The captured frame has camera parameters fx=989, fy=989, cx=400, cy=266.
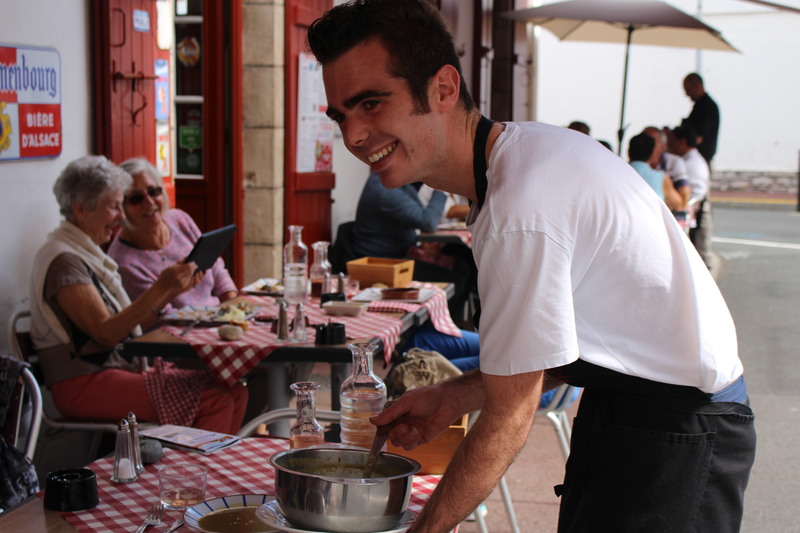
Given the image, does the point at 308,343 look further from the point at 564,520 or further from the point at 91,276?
the point at 564,520

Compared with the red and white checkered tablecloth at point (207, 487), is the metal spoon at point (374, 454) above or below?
Answer: above

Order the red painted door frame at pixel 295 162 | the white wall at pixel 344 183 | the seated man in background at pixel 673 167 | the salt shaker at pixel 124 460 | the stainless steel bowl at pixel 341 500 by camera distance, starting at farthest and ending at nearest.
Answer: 1. the seated man in background at pixel 673 167
2. the white wall at pixel 344 183
3. the red painted door frame at pixel 295 162
4. the salt shaker at pixel 124 460
5. the stainless steel bowl at pixel 341 500

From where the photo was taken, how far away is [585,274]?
1680 mm

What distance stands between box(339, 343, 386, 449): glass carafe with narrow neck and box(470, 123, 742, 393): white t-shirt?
68cm

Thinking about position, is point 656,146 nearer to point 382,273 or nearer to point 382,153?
point 382,273

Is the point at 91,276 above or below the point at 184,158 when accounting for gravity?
below

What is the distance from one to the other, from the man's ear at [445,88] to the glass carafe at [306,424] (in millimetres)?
839

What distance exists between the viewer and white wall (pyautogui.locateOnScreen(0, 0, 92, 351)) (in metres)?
4.24

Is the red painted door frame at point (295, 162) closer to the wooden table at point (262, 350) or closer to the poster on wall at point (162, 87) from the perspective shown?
the poster on wall at point (162, 87)

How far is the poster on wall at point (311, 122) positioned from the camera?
7371mm

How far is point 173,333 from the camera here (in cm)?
398

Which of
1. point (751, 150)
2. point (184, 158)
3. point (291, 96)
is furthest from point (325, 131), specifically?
point (751, 150)

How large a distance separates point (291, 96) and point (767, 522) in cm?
435

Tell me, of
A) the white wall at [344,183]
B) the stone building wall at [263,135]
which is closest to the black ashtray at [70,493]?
the stone building wall at [263,135]
